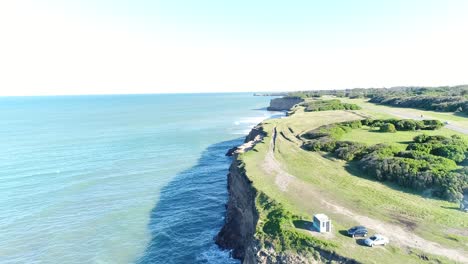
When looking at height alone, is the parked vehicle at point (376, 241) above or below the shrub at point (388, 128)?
below

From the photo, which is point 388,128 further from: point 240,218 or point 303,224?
point 303,224

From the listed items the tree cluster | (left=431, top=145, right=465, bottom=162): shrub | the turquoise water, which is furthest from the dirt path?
the tree cluster

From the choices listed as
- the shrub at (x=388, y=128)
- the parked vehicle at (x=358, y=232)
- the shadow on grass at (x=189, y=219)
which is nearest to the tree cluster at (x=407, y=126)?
the shrub at (x=388, y=128)

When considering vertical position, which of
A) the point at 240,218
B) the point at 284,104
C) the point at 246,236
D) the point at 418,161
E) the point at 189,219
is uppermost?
the point at 418,161

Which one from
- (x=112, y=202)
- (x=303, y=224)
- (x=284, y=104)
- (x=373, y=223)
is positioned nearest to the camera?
(x=373, y=223)

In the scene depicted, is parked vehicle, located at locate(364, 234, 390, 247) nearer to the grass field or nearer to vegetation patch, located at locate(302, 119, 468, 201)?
the grass field

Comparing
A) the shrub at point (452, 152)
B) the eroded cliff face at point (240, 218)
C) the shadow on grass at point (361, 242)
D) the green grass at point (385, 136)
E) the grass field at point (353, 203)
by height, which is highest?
the shrub at point (452, 152)

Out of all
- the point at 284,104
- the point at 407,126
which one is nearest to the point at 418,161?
the point at 407,126

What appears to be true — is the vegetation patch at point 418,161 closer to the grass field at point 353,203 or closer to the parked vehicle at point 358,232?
the grass field at point 353,203
